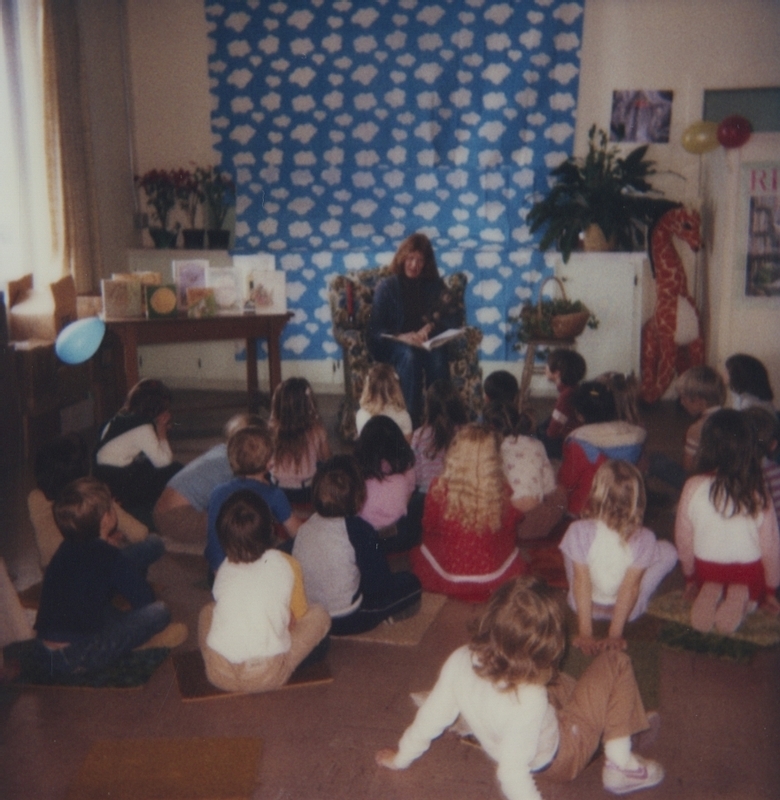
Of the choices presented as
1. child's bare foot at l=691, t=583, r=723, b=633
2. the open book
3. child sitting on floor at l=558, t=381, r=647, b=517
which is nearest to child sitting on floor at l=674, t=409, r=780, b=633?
child's bare foot at l=691, t=583, r=723, b=633

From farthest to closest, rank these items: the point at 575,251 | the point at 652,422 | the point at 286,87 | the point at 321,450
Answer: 1. the point at 286,87
2. the point at 575,251
3. the point at 652,422
4. the point at 321,450

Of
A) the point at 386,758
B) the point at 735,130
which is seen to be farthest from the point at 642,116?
the point at 386,758

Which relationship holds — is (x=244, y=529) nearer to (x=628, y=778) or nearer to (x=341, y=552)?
(x=341, y=552)

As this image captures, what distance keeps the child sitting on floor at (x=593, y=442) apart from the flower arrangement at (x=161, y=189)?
154 inches

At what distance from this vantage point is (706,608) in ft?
9.48

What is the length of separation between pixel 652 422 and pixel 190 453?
278cm

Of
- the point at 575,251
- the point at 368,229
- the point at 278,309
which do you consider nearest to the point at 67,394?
the point at 278,309

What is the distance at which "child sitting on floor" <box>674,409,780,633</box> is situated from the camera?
2.87 meters

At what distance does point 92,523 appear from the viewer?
2639 mm

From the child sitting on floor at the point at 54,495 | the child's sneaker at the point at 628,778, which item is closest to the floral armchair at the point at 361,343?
the child sitting on floor at the point at 54,495

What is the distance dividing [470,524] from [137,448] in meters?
1.56

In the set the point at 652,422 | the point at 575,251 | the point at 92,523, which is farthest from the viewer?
the point at 575,251

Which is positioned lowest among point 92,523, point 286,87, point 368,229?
point 92,523

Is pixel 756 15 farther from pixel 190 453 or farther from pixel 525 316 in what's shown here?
pixel 190 453
